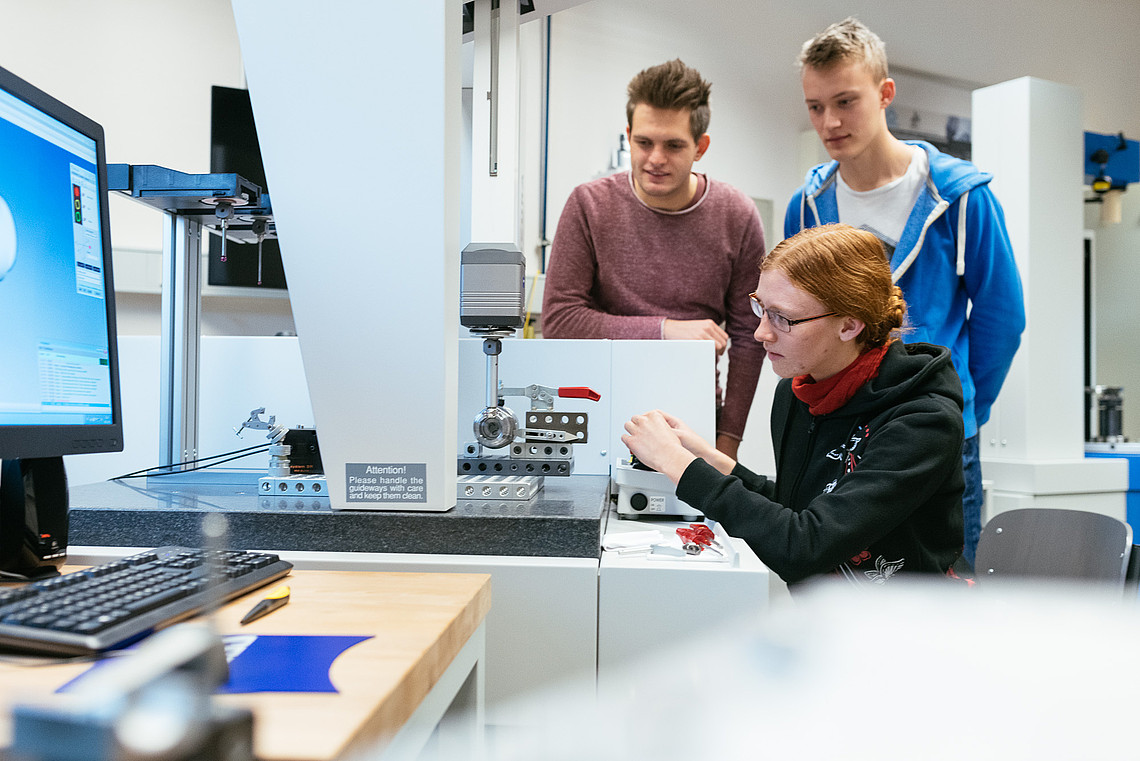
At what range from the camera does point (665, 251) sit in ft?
6.39

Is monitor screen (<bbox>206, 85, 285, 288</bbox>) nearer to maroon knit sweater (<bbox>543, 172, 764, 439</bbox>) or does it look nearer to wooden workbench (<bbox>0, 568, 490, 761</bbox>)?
maroon knit sweater (<bbox>543, 172, 764, 439</bbox>)

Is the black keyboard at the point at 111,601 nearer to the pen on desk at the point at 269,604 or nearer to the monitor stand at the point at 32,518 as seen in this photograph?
the pen on desk at the point at 269,604

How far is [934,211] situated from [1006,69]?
3757mm

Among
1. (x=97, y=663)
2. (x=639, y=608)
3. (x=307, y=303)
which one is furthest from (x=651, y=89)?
(x=97, y=663)

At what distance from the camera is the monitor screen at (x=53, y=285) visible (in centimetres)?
79

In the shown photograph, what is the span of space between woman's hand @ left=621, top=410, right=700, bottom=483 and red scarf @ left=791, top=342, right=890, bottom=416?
0.73 ft

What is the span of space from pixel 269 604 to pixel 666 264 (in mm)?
1394

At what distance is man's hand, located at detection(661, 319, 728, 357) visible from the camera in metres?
1.69

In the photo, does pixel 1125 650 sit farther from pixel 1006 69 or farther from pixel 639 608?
pixel 1006 69

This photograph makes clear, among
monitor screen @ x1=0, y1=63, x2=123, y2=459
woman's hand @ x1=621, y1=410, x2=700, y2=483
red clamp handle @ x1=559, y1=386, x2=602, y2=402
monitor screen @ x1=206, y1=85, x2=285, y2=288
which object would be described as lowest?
woman's hand @ x1=621, y1=410, x2=700, y2=483

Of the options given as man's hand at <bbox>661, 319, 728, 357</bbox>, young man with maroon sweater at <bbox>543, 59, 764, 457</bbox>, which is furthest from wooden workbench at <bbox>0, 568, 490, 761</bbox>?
young man with maroon sweater at <bbox>543, 59, 764, 457</bbox>

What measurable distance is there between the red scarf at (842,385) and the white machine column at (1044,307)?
208cm

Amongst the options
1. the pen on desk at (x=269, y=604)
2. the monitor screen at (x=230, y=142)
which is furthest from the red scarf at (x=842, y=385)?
the monitor screen at (x=230, y=142)

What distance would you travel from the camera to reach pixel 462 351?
1619 mm
